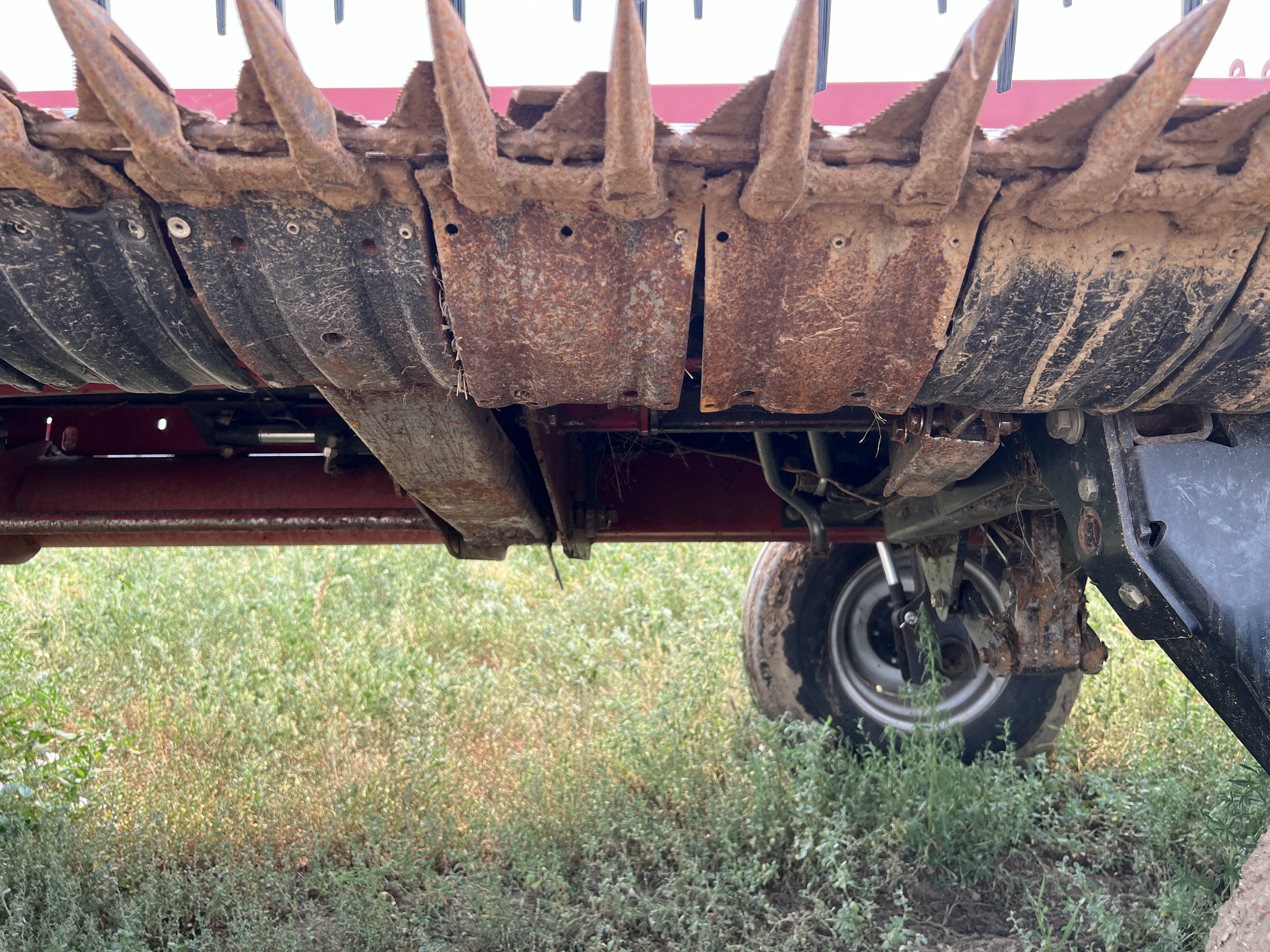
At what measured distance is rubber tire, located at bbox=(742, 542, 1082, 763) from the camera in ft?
10.1

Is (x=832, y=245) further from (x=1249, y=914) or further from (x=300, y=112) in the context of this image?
(x=1249, y=914)

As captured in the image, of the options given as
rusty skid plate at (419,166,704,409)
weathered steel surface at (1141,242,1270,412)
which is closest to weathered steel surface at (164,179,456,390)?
rusty skid plate at (419,166,704,409)

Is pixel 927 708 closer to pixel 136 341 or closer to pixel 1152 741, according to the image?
pixel 1152 741

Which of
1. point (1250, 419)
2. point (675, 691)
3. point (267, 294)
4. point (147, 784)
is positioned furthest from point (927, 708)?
point (147, 784)

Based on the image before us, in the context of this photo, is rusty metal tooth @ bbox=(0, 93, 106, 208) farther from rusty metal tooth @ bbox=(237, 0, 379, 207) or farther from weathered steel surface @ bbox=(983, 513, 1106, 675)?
weathered steel surface @ bbox=(983, 513, 1106, 675)

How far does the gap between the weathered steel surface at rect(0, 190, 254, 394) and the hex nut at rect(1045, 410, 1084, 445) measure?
1.22m

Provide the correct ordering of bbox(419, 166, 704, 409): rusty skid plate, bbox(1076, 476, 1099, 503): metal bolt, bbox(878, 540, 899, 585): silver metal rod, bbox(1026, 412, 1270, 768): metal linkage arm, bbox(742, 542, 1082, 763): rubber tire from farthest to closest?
bbox(742, 542, 1082, 763): rubber tire
bbox(878, 540, 899, 585): silver metal rod
bbox(1076, 476, 1099, 503): metal bolt
bbox(1026, 412, 1270, 768): metal linkage arm
bbox(419, 166, 704, 409): rusty skid plate

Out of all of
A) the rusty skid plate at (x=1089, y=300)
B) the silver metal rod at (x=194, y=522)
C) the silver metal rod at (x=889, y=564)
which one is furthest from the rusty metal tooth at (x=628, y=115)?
the silver metal rod at (x=889, y=564)

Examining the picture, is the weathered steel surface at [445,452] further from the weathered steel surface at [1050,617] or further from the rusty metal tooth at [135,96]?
the weathered steel surface at [1050,617]

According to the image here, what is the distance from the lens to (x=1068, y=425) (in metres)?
1.37

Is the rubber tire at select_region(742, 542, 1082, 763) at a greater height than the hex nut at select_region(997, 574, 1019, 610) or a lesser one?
lesser

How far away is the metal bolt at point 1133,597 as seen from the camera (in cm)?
128

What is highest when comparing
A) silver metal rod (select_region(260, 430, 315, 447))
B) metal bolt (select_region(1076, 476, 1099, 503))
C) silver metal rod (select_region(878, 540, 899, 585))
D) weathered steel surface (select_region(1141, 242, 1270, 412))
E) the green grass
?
weathered steel surface (select_region(1141, 242, 1270, 412))

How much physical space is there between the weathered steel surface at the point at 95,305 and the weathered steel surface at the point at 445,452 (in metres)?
0.19
